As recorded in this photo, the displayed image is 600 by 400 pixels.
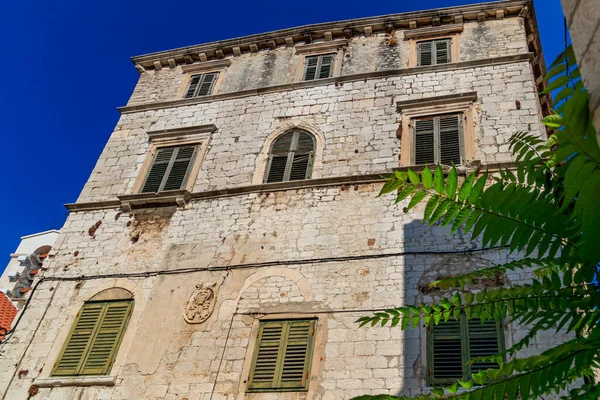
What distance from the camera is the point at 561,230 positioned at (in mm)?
2959

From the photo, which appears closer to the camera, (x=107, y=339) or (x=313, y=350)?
(x=313, y=350)

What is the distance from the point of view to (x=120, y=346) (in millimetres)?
9102

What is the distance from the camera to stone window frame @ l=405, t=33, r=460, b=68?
40.6 ft

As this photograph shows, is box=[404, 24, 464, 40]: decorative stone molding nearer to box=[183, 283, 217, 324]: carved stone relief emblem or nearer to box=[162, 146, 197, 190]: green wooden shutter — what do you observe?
box=[162, 146, 197, 190]: green wooden shutter

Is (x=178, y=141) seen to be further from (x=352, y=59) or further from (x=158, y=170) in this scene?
(x=352, y=59)

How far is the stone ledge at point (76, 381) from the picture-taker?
8.66 m

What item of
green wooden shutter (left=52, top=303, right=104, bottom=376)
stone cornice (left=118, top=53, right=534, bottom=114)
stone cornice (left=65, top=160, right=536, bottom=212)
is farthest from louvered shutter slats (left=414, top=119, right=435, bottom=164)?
green wooden shutter (left=52, top=303, right=104, bottom=376)

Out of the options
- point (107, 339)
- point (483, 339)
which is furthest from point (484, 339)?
point (107, 339)

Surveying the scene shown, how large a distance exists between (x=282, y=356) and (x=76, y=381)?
10.6ft

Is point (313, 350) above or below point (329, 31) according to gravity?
below

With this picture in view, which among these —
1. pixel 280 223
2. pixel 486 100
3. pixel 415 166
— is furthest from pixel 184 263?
pixel 486 100

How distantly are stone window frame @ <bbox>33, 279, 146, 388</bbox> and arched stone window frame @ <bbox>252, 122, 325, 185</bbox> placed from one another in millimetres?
2986

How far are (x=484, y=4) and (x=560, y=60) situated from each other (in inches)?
444

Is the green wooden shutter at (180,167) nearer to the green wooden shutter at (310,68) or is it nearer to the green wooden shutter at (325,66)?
the green wooden shutter at (310,68)
